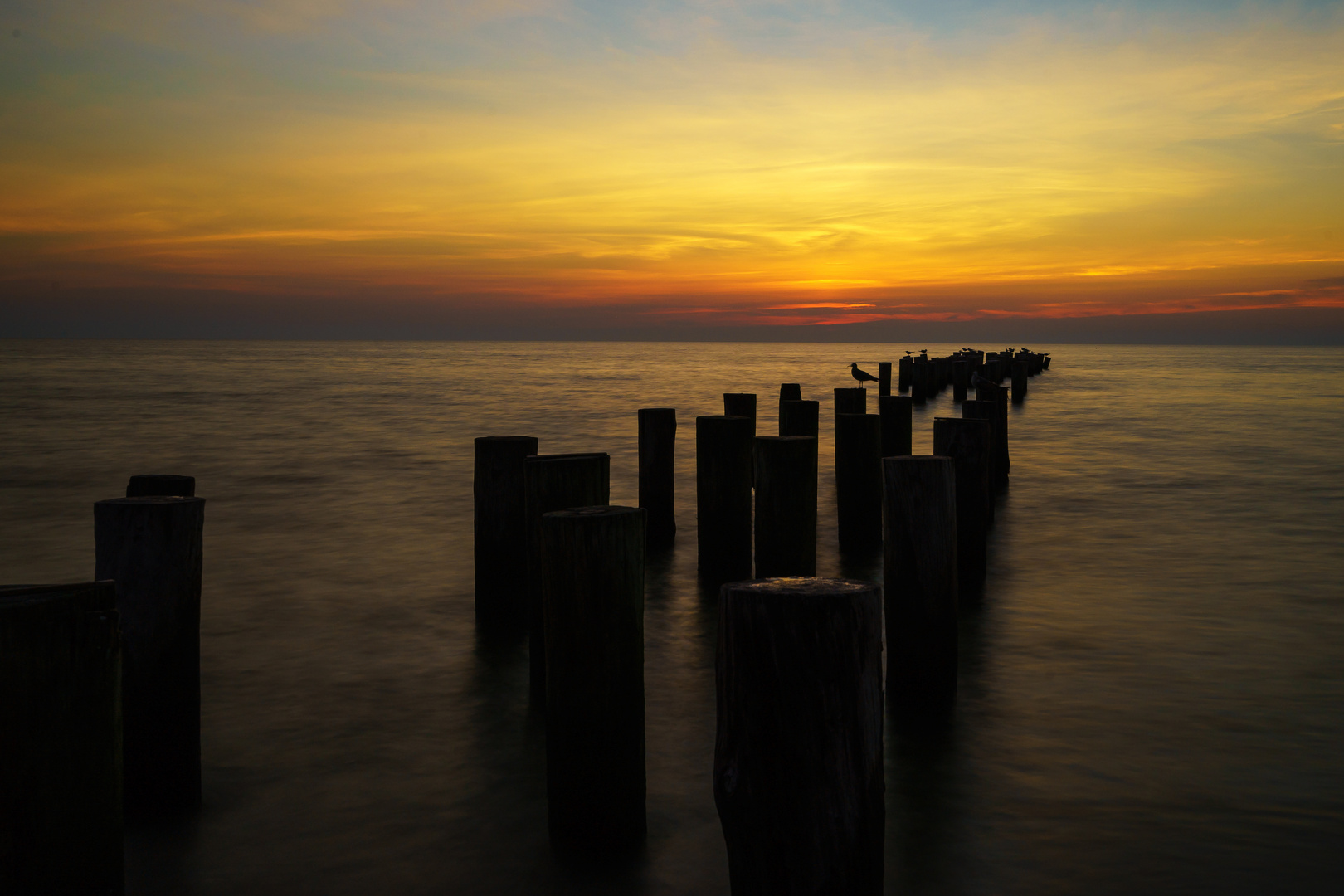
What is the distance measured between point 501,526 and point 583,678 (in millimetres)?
2452

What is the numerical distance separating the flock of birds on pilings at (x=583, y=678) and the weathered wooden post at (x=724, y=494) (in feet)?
5.27

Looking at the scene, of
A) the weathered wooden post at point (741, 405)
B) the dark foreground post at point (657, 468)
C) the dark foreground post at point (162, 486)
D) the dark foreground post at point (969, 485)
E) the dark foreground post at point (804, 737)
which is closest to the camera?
the dark foreground post at point (804, 737)

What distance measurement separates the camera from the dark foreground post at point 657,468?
7793 mm

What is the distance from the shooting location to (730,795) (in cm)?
235

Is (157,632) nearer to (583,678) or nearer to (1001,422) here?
(583,678)

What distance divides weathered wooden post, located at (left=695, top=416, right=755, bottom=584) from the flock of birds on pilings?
5.27 feet

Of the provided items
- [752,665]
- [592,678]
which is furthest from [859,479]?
[752,665]

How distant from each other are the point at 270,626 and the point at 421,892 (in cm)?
350

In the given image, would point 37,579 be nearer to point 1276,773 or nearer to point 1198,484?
point 1276,773

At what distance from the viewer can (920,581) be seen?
14.2ft

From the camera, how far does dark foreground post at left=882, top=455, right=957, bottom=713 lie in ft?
14.1

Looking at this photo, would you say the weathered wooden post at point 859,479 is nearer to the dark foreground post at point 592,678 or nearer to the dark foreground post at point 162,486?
the dark foreground post at point 592,678

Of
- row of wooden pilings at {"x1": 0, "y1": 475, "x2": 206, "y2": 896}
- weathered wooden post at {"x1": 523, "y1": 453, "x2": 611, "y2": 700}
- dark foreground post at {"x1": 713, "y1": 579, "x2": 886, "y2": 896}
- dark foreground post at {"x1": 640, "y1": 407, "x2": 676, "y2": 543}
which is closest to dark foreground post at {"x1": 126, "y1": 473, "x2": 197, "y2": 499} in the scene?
weathered wooden post at {"x1": 523, "y1": 453, "x2": 611, "y2": 700}

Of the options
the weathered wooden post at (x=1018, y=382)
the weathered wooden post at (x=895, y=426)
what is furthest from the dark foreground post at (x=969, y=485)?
the weathered wooden post at (x=1018, y=382)
